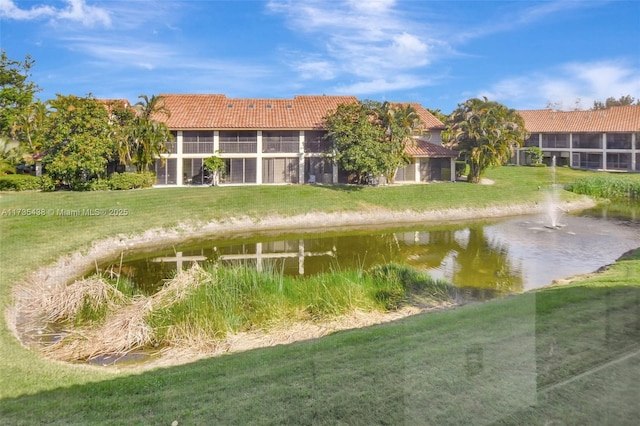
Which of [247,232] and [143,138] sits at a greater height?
[143,138]

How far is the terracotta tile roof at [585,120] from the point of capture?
48.0 m

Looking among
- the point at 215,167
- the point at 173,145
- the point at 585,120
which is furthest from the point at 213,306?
the point at 585,120

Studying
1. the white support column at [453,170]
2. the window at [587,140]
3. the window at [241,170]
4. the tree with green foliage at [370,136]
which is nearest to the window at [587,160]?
the window at [587,140]

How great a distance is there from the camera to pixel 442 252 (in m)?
18.2

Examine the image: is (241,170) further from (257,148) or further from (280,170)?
(280,170)

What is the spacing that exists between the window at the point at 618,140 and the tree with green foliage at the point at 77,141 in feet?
158

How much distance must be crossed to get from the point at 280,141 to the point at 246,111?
409 cm

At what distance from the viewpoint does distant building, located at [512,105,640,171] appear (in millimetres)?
47438

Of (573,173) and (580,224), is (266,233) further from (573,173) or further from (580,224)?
(573,173)

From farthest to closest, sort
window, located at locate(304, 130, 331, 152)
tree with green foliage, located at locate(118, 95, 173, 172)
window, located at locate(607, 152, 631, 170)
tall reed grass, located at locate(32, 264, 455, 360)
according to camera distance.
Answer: window, located at locate(607, 152, 631, 170) < window, located at locate(304, 130, 331, 152) < tree with green foliage, located at locate(118, 95, 173, 172) < tall reed grass, located at locate(32, 264, 455, 360)

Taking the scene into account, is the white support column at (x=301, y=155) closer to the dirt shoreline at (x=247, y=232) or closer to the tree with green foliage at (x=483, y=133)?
the dirt shoreline at (x=247, y=232)

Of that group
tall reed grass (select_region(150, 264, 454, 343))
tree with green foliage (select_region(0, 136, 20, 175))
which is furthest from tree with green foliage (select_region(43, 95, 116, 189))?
tall reed grass (select_region(150, 264, 454, 343))

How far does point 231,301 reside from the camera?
9.62 m

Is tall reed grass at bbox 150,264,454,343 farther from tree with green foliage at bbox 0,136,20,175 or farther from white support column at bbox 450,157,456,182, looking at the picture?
white support column at bbox 450,157,456,182
